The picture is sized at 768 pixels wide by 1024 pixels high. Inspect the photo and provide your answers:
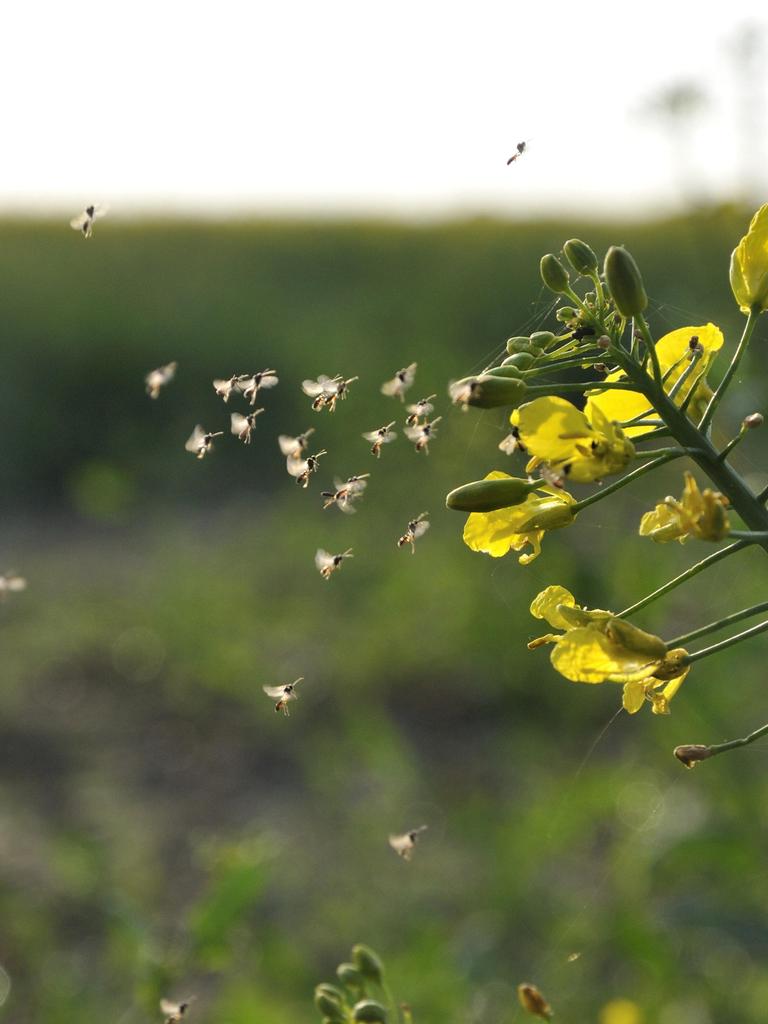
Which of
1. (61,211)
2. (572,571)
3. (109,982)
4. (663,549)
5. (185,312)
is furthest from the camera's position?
(61,211)

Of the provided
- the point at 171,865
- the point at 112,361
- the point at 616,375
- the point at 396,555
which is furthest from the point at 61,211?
the point at 616,375

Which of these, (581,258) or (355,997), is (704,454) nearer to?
(581,258)

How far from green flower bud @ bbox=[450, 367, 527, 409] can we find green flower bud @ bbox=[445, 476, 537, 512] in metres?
0.08

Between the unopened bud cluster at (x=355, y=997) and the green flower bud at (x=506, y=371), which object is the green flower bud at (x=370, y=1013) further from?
the green flower bud at (x=506, y=371)

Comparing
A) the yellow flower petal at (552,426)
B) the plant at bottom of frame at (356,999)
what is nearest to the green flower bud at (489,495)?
the yellow flower petal at (552,426)

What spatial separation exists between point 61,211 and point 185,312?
10569 millimetres

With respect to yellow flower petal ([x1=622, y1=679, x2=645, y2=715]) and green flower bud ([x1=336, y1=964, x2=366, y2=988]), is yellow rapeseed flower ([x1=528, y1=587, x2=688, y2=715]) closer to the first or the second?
yellow flower petal ([x1=622, y1=679, x2=645, y2=715])

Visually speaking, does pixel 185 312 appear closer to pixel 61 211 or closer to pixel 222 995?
pixel 61 211

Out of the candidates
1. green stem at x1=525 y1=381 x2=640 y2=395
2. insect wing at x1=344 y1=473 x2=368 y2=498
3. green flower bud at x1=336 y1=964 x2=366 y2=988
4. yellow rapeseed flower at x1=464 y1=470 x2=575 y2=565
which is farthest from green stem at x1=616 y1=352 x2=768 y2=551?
green flower bud at x1=336 y1=964 x2=366 y2=988

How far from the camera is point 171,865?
12.3ft

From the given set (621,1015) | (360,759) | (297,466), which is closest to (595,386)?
(297,466)

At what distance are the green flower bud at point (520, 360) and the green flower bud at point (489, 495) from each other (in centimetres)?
9

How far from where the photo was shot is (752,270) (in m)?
1.02

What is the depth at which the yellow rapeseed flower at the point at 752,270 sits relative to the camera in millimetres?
1012
